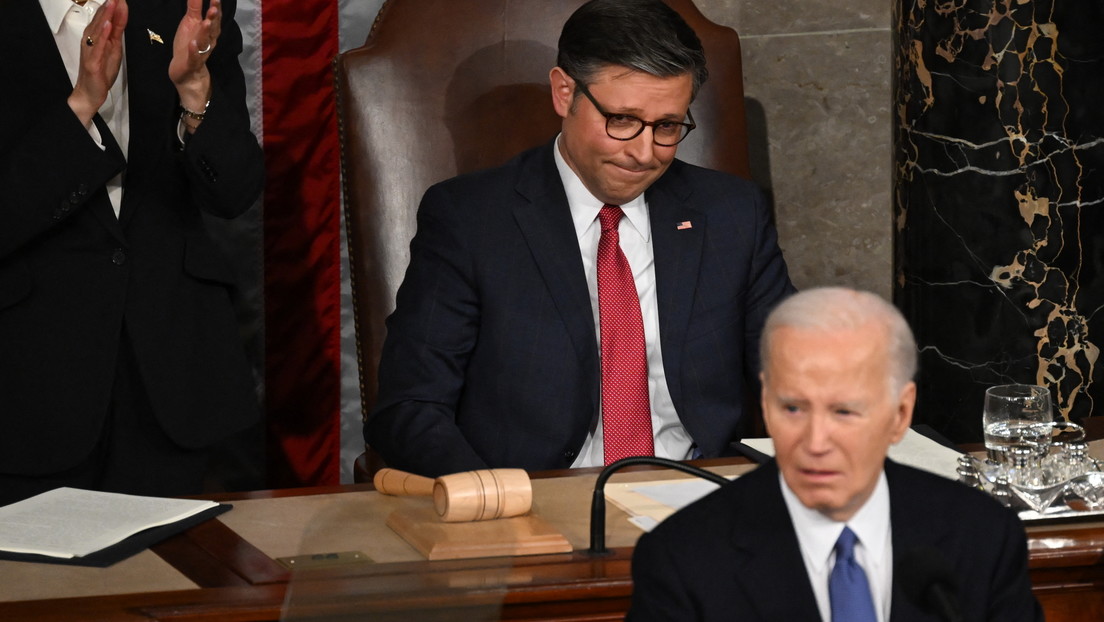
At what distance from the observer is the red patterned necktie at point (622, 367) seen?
2756mm

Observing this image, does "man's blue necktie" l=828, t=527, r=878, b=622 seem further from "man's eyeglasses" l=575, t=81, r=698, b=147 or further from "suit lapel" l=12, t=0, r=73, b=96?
"suit lapel" l=12, t=0, r=73, b=96

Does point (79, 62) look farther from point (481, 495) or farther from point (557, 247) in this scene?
point (481, 495)

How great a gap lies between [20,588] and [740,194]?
5.57ft

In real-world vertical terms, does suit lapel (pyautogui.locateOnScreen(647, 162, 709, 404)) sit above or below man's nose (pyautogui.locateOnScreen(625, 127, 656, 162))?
below

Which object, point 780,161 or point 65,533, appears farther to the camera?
point 780,161

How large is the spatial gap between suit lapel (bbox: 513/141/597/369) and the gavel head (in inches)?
29.2

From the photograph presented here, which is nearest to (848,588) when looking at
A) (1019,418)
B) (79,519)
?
(1019,418)

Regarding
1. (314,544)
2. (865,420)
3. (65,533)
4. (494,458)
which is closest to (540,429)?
(494,458)

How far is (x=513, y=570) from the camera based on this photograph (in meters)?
1.84

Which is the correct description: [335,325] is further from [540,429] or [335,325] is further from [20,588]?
[20,588]

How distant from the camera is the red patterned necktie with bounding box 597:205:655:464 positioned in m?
2.76

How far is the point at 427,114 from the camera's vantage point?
3.35m

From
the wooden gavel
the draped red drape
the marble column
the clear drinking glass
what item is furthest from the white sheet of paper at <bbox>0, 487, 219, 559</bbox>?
the marble column

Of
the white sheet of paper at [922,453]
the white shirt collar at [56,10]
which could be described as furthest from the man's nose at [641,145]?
the white shirt collar at [56,10]
